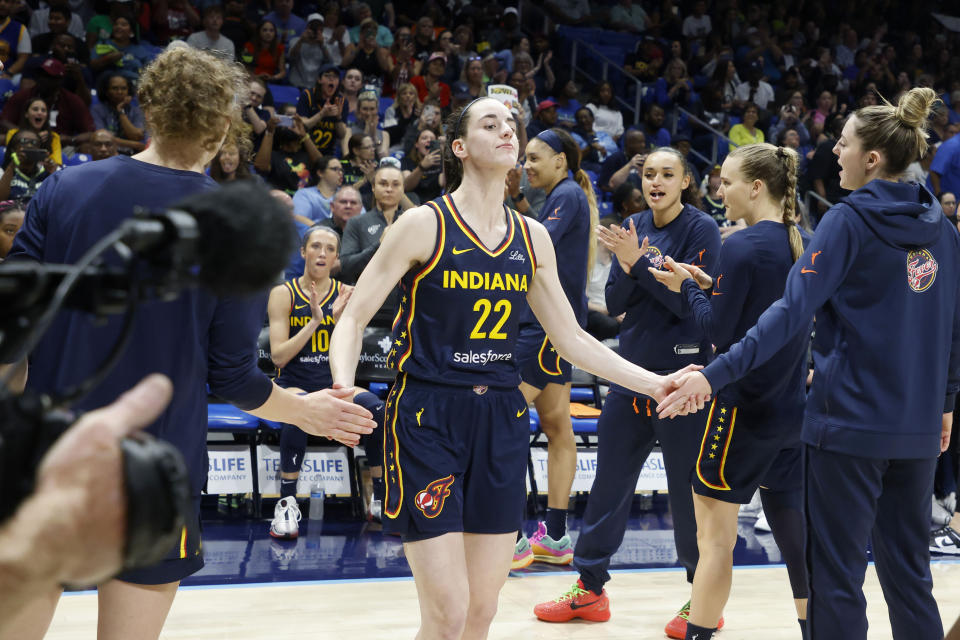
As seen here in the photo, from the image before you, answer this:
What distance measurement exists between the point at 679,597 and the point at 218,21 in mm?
7536

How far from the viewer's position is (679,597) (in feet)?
16.0

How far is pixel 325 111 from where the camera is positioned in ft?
29.9

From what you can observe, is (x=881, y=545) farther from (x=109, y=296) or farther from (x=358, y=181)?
(x=358, y=181)

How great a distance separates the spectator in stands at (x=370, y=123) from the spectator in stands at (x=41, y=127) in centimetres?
244

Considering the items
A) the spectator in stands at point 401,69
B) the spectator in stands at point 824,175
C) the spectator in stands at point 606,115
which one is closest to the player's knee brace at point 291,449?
the spectator in stands at point 401,69

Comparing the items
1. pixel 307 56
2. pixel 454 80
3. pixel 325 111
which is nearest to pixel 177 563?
pixel 325 111

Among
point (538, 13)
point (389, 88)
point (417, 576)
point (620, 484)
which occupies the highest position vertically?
point (538, 13)

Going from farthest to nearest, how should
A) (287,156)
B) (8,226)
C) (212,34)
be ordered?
1. (212,34)
2. (287,156)
3. (8,226)

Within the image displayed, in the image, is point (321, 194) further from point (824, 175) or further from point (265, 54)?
point (824, 175)

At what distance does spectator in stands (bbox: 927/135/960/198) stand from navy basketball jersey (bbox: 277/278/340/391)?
726cm

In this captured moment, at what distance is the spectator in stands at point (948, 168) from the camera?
1037 centimetres

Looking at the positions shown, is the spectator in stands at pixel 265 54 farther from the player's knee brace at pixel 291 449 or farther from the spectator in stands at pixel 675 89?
the player's knee brace at pixel 291 449

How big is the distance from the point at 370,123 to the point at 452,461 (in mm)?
6728

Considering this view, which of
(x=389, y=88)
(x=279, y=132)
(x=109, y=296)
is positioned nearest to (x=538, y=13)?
(x=389, y=88)
